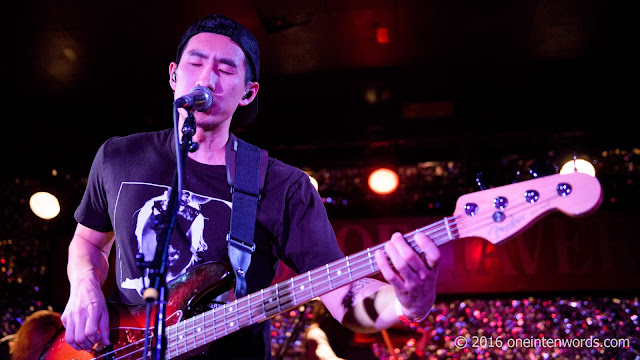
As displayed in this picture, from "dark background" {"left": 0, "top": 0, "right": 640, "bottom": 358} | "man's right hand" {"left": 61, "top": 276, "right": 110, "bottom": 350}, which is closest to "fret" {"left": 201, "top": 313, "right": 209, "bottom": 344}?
"man's right hand" {"left": 61, "top": 276, "right": 110, "bottom": 350}

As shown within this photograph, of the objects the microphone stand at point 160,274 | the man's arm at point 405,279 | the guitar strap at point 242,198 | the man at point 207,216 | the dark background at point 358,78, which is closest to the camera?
the microphone stand at point 160,274

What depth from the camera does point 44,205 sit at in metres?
6.89

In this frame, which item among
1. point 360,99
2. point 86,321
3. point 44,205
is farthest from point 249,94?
point 44,205

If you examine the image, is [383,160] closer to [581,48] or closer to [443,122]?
[443,122]

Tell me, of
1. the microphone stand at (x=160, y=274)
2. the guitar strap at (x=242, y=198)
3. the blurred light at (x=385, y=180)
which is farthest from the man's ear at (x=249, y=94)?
the blurred light at (x=385, y=180)

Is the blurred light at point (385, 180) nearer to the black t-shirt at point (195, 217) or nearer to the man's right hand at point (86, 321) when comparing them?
the black t-shirt at point (195, 217)

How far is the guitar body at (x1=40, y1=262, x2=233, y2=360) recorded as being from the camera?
7.18ft

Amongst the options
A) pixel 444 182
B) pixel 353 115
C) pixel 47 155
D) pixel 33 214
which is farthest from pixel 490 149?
pixel 33 214

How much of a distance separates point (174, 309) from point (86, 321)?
0.37 metres

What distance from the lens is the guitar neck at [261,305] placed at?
2.15 meters

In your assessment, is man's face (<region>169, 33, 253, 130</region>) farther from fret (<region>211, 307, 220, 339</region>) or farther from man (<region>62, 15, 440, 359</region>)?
fret (<region>211, 307, 220, 339</region>)

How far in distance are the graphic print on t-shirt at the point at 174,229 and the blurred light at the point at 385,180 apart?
406cm

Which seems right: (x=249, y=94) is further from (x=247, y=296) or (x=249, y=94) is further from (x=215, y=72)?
(x=247, y=296)

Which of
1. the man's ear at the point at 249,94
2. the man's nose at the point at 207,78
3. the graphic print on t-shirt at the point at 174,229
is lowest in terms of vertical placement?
the graphic print on t-shirt at the point at 174,229
